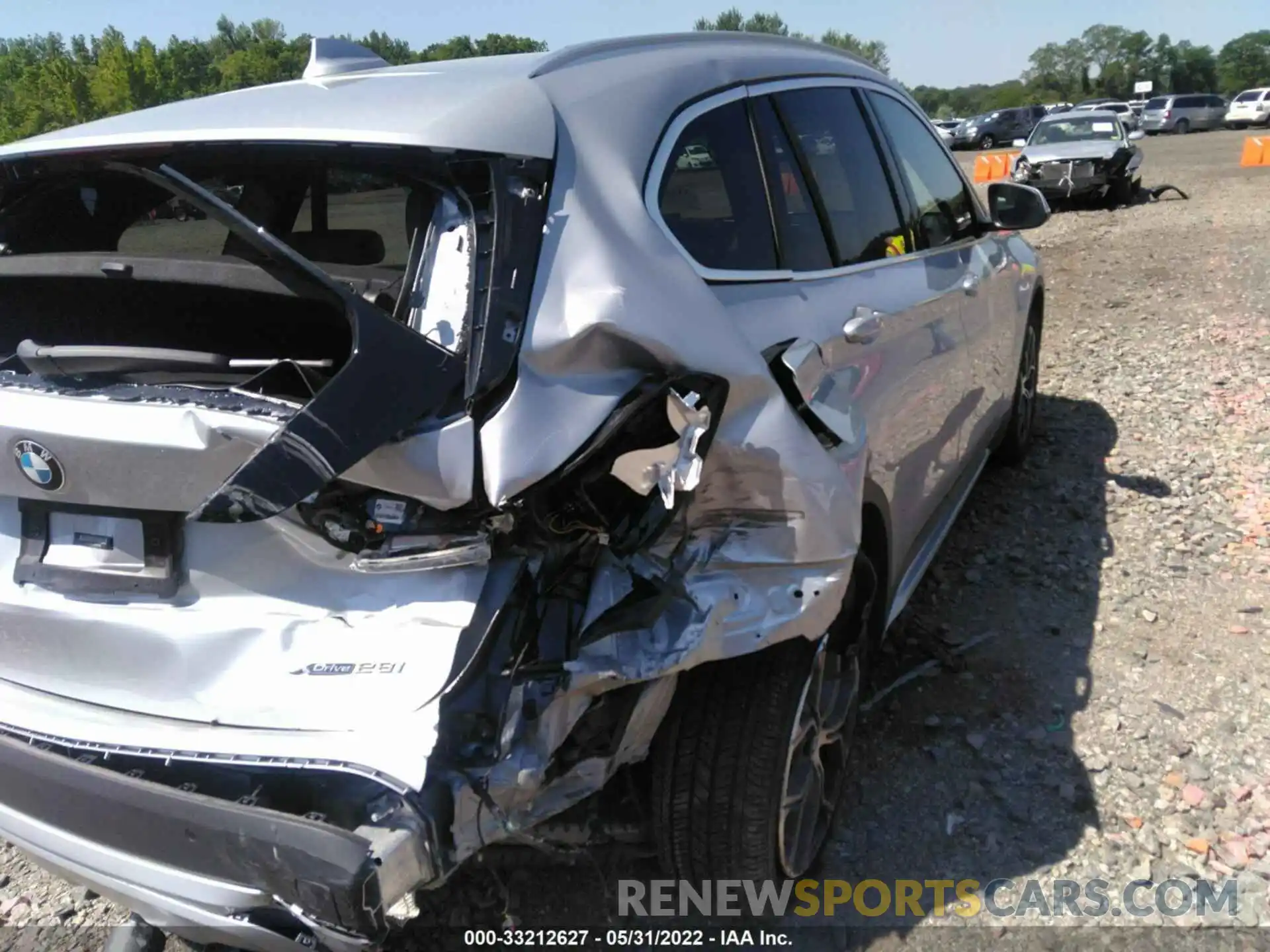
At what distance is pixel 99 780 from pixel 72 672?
1.19 ft

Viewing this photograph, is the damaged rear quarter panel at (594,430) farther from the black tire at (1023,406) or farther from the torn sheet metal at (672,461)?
the black tire at (1023,406)

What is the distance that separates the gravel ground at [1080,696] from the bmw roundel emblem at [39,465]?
136 cm

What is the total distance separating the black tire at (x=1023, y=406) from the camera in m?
4.88

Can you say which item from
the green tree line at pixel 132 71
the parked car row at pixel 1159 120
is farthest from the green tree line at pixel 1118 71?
the green tree line at pixel 132 71

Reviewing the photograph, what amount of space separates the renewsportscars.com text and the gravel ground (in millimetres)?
30

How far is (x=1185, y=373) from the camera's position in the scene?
646 cm

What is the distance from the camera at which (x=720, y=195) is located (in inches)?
89.7

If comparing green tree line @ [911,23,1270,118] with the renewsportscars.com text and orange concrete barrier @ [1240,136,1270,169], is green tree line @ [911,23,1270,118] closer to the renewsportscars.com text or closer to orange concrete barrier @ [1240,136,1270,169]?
orange concrete barrier @ [1240,136,1270,169]

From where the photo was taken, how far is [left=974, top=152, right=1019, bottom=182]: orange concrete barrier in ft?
71.9

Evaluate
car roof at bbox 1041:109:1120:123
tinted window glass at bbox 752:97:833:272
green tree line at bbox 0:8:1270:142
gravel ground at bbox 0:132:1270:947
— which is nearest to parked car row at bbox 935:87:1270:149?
green tree line at bbox 0:8:1270:142

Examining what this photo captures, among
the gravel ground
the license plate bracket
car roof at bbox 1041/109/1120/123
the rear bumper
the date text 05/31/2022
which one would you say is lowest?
the date text 05/31/2022

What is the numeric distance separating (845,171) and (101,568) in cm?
223

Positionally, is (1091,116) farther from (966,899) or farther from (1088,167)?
(966,899)

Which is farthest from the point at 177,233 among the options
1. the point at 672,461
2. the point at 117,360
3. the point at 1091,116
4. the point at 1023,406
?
the point at 1091,116
